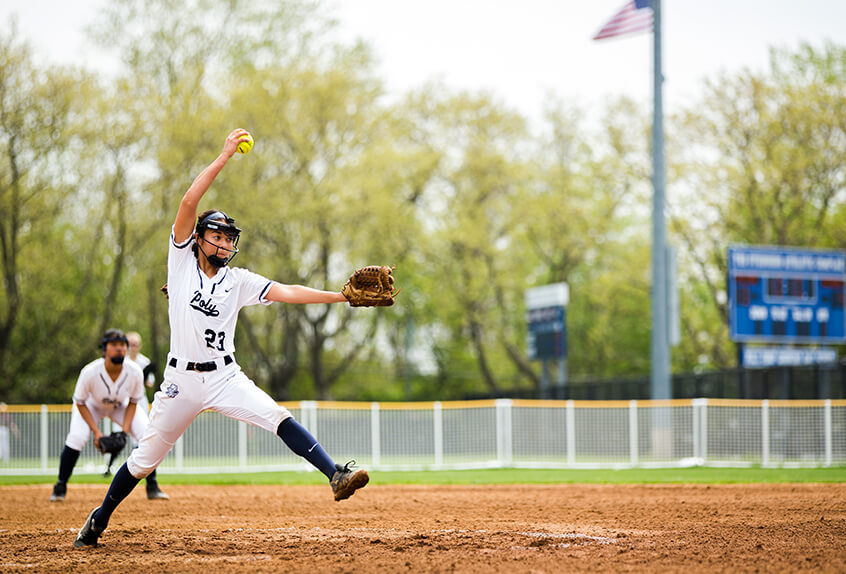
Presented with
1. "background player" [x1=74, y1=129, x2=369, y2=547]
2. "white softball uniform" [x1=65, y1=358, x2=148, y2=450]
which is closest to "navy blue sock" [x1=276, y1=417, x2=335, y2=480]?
"background player" [x1=74, y1=129, x2=369, y2=547]

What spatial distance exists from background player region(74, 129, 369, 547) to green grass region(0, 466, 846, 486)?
30.6 ft

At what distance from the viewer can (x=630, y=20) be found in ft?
73.3

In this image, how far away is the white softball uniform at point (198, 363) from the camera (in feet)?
21.0

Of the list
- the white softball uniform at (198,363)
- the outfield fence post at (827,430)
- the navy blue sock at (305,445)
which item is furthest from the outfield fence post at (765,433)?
the white softball uniform at (198,363)

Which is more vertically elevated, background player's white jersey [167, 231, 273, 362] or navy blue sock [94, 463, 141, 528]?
background player's white jersey [167, 231, 273, 362]

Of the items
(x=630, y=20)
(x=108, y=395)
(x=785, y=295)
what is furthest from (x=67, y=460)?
(x=785, y=295)

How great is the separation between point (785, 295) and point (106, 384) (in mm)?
17016

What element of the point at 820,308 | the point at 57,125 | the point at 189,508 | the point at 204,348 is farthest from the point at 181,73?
the point at 204,348

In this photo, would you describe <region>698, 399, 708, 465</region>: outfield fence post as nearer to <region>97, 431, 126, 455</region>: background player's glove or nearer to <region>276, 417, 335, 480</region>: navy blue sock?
<region>97, 431, 126, 455</region>: background player's glove

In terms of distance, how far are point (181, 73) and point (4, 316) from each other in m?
10.8

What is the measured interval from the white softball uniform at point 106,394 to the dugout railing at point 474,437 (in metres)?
7.60

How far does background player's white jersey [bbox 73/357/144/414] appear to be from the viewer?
10953 mm

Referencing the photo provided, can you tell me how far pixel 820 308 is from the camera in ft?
75.7

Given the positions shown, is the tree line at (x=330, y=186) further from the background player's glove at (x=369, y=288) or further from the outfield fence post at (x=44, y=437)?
the background player's glove at (x=369, y=288)
